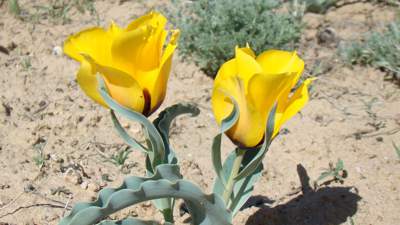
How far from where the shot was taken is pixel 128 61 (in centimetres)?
171

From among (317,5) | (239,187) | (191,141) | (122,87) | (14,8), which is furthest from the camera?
(317,5)

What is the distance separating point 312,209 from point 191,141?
689 millimetres

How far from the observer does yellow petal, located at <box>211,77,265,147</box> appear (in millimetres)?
1682

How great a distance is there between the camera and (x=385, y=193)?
2678mm

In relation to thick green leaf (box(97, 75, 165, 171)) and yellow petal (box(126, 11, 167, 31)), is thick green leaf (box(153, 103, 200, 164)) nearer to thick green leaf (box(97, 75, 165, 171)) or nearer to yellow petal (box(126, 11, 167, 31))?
thick green leaf (box(97, 75, 165, 171))

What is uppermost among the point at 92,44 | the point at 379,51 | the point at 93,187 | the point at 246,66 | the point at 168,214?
the point at 92,44

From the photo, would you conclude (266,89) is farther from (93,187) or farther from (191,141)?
(191,141)

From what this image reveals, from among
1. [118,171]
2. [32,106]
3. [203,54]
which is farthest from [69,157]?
[203,54]

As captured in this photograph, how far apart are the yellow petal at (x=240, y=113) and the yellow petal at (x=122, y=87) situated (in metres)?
0.21

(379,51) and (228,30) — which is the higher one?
(228,30)

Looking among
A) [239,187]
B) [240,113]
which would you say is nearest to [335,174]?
[239,187]

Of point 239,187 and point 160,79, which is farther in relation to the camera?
point 239,187

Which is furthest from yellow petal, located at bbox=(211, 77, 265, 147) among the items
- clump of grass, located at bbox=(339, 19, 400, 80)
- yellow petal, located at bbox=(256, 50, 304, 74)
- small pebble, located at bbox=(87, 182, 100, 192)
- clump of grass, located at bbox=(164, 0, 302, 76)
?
clump of grass, located at bbox=(339, 19, 400, 80)

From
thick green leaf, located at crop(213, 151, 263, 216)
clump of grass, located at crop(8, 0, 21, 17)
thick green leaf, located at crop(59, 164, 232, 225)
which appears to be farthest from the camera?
clump of grass, located at crop(8, 0, 21, 17)
